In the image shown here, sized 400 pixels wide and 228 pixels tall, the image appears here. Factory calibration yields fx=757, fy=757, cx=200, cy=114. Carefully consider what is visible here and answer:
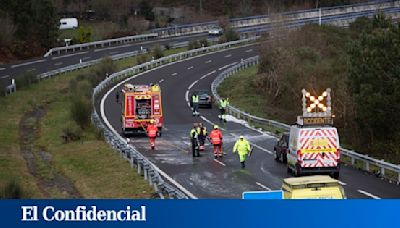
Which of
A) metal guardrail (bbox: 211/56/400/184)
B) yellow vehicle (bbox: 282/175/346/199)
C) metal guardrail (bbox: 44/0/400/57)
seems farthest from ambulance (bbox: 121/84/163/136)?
metal guardrail (bbox: 44/0/400/57)

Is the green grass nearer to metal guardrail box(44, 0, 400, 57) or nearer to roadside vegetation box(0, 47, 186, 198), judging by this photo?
roadside vegetation box(0, 47, 186, 198)

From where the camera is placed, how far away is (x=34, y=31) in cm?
8681

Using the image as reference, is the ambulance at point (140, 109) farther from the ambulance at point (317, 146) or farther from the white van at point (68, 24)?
the white van at point (68, 24)

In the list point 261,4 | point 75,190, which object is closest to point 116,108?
point 75,190

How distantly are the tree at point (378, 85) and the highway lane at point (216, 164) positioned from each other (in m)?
5.35

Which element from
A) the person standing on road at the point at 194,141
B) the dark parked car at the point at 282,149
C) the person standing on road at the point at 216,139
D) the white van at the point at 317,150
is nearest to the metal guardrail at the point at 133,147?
the person standing on road at the point at 194,141

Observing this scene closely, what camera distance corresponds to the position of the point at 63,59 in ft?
265

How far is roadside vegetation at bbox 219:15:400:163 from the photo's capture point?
3950cm

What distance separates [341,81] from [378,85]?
33.3 feet

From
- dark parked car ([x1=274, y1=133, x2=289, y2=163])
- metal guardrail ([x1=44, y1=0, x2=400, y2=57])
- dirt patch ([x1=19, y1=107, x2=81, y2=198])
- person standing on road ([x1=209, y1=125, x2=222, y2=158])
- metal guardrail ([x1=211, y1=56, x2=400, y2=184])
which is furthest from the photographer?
metal guardrail ([x1=44, y1=0, x2=400, y2=57])

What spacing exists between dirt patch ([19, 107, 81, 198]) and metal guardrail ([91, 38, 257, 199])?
2.67 m

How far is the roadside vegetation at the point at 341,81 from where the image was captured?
39.5 meters

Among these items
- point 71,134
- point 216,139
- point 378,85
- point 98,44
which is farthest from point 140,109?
point 98,44

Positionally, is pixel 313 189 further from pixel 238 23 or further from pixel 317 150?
pixel 238 23
